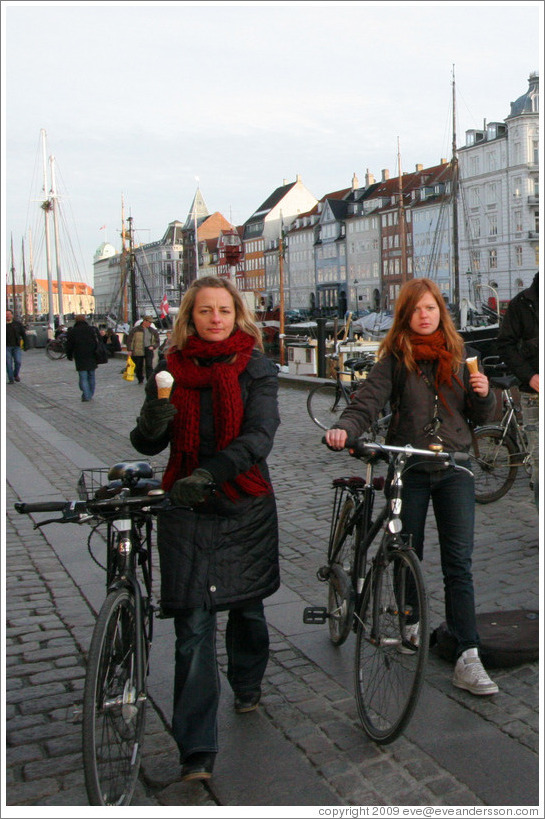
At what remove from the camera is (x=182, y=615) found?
3.22 meters

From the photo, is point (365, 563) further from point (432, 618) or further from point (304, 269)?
point (304, 269)

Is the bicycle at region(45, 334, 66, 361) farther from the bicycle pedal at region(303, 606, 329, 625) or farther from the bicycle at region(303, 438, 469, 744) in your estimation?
the bicycle at region(303, 438, 469, 744)

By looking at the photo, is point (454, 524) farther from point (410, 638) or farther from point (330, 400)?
point (330, 400)

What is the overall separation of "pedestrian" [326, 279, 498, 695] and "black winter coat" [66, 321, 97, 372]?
15.6 meters

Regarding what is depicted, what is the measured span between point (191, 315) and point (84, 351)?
15985 mm

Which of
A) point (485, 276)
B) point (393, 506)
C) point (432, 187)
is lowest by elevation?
point (393, 506)

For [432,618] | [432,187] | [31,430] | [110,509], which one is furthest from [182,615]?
[432,187]

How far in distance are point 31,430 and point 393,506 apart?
11.6 metres

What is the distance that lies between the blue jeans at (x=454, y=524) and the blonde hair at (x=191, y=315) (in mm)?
1029

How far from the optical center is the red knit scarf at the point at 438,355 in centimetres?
396

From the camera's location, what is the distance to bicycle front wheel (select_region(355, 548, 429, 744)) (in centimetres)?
340

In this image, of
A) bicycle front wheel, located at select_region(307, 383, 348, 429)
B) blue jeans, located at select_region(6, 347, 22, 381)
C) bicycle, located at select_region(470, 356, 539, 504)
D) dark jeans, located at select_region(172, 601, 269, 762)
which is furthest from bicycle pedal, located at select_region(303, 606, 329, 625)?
blue jeans, located at select_region(6, 347, 22, 381)

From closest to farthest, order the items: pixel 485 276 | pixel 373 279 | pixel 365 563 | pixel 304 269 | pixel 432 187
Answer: pixel 365 563 → pixel 485 276 → pixel 432 187 → pixel 373 279 → pixel 304 269

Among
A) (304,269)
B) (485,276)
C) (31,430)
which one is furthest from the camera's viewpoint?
(304,269)
